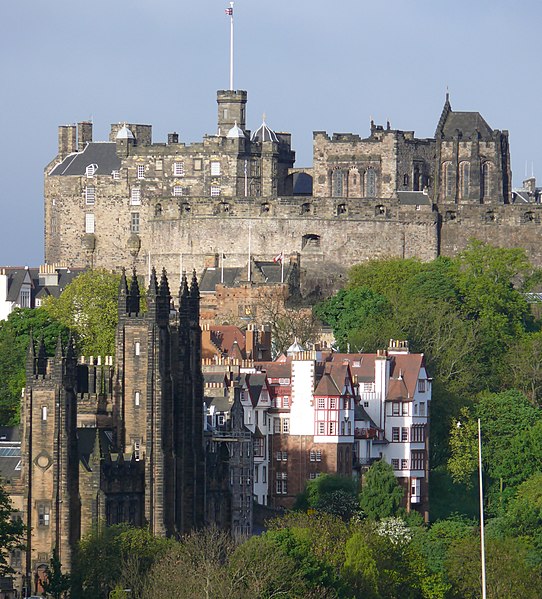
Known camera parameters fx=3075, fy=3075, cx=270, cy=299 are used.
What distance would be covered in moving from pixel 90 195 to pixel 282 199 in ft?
40.6

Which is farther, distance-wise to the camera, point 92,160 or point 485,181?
point 92,160

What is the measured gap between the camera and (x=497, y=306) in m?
141

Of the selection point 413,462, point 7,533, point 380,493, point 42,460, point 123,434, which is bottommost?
point 7,533

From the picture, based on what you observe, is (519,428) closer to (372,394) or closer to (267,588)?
(372,394)

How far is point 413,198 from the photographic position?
149m

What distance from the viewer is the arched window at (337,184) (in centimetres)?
15162

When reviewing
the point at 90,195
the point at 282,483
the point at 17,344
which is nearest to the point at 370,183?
the point at 90,195

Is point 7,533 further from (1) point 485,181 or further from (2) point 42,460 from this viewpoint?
(1) point 485,181

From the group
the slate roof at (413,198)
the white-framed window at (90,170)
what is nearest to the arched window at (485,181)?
the slate roof at (413,198)

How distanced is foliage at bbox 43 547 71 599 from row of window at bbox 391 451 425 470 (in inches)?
1111

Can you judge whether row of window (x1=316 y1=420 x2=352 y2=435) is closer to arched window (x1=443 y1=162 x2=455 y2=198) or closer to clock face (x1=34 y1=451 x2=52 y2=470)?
clock face (x1=34 y1=451 x2=52 y2=470)

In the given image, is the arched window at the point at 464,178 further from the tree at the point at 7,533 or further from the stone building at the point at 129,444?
the tree at the point at 7,533

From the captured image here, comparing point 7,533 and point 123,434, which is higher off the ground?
point 123,434

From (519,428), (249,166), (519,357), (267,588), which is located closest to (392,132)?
(249,166)
